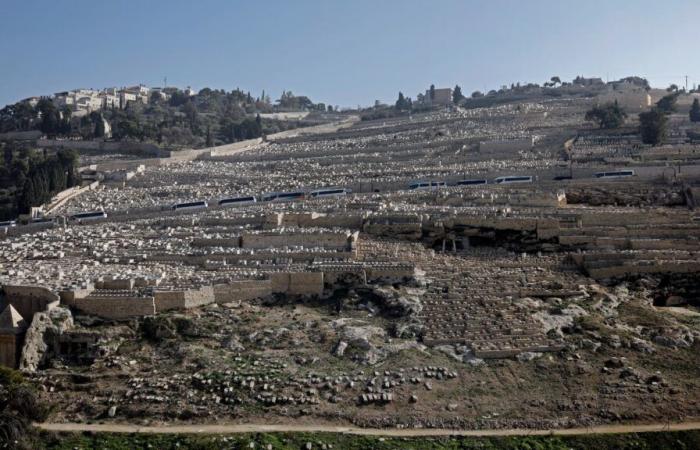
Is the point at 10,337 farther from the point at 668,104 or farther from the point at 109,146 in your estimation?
the point at 668,104

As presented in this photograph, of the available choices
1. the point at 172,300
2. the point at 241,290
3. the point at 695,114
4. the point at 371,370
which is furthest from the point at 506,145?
the point at 371,370

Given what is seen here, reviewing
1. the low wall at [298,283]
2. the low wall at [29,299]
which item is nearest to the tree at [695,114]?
the low wall at [298,283]

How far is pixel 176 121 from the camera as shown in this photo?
6562 centimetres

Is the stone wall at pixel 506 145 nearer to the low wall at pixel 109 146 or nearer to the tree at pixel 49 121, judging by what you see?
the low wall at pixel 109 146

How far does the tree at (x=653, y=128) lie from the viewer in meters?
40.1

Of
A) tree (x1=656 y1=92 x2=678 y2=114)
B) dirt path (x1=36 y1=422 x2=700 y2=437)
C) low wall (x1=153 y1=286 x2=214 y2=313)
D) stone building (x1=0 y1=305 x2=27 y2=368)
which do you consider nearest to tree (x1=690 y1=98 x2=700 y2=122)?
tree (x1=656 y1=92 x2=678 y2=114)

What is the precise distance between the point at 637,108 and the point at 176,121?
33.1 metres

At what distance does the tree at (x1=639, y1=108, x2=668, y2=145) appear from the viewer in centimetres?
4014

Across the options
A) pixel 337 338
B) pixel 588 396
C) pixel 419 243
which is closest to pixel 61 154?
pixel 419 243

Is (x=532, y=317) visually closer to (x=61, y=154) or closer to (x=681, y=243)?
(x=681, y=243)

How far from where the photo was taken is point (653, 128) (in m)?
40.2

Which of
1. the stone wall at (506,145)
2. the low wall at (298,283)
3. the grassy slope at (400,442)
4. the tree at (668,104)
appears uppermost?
the tree at (668,104)

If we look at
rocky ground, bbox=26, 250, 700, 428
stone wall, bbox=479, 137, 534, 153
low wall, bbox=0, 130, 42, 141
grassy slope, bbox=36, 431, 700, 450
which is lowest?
grassy slope, bbox=36, 431, 700, 450

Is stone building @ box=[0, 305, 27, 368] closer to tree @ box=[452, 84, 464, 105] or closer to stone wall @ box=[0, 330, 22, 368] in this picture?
stone wall @ box=[0, 330, 22, 368]
